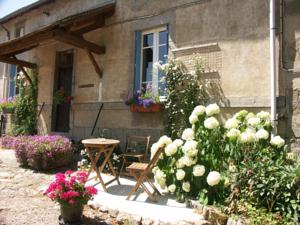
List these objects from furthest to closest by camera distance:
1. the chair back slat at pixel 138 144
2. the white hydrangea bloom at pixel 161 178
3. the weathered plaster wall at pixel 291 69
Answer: the chair back slat at pixel 138 144, the weathered plaster wall at pixel 291 69, the white hydrangea bloom at pixel 161 178

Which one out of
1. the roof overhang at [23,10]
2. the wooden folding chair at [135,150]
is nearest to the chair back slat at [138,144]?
the wooden folding chair at [135,150]

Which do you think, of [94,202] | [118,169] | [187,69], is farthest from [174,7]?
[94,202]

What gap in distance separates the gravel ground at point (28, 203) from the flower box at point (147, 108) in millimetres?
2343

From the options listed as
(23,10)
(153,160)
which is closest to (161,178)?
(153,160)

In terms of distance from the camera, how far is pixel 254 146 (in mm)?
4156

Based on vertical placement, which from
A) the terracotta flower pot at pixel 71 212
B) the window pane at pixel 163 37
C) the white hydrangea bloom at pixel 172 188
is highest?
the window pane at pixel 163 37

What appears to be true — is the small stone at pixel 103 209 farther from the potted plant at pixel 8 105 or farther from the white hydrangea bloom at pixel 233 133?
the potted plant at pixel 8 105

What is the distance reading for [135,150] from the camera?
6598mm

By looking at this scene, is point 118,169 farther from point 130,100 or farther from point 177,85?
point 177,85

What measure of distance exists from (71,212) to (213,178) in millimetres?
1906

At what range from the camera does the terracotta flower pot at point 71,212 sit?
367 centimetres

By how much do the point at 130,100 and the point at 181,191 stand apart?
9.51ft

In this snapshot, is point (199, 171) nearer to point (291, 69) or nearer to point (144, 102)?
point (291, 69)

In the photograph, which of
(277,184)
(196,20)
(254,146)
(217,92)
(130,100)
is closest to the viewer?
(277,184)
